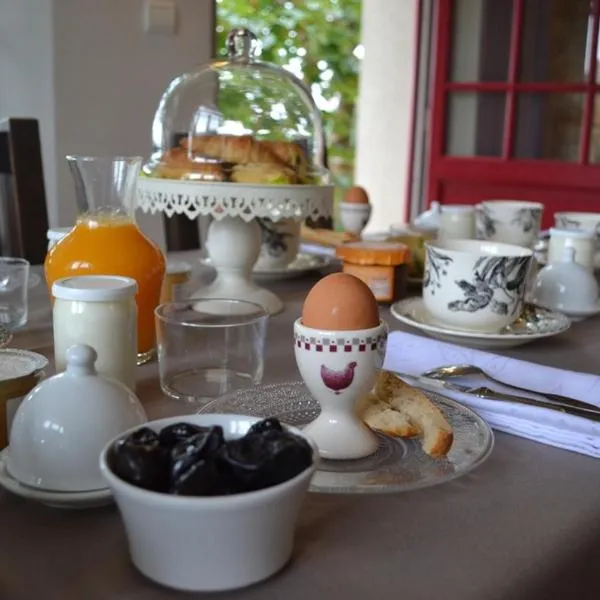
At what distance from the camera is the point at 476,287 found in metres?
0.92

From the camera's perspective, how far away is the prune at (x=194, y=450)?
0.43m

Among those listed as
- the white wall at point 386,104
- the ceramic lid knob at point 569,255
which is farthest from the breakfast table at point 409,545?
the white wall at point 386,104

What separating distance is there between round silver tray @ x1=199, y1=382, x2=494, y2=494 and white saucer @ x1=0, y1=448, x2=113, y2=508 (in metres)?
0.13

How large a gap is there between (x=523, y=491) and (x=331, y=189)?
60 centimetres

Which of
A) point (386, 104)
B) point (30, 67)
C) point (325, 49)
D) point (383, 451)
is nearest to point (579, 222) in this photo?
point (383, 451)

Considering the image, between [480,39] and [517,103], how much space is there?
273 millimetres

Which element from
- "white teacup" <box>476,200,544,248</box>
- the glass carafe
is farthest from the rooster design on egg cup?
"white teacup" <box>476,200,544,248</box>

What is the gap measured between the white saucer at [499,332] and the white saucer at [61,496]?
506mm

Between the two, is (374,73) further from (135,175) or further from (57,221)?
(135,175)

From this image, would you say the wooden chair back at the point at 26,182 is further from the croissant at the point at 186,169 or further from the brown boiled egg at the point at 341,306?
the brown boiled egg at the point at 341,306

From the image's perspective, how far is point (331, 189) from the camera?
110 centimetres

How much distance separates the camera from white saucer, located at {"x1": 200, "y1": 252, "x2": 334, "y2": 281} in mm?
1288

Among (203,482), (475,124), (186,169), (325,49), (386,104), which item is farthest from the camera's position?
(325,49)

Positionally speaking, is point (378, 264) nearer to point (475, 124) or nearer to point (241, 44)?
point (241, 44)
